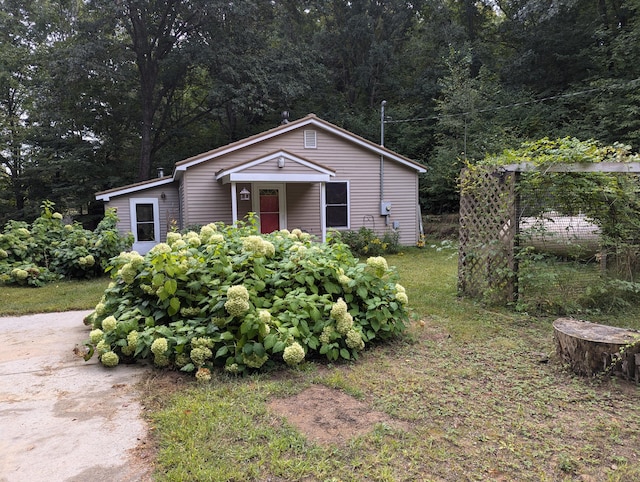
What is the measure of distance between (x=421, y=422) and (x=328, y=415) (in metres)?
0.55

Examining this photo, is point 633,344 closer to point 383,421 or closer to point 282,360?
point 383,421

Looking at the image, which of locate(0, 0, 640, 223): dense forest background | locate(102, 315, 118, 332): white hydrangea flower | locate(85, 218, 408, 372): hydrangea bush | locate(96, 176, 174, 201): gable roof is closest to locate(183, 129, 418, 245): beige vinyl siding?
locate(96, 176, 174, 201): gable roof

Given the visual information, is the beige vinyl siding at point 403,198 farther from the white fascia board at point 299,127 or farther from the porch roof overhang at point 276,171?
the porch roof overhang at point 276,171

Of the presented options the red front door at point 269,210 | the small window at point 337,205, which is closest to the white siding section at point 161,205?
the red front door at point 269,210

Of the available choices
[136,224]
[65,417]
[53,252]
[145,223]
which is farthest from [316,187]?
[65,417]

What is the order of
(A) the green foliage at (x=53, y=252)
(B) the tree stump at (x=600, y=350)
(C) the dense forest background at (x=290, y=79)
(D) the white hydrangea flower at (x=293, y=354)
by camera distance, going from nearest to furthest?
(B) the tree stump at (x=600, y=350)
(D) the white hydrangea flower at (x=293, y=354)
(A) the green foliage at (x=53, y=252)
(C) the dense forest background at (x=290, y=79)

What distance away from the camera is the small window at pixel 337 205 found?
1248 cm

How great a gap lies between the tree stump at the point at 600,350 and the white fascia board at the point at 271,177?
8357mm

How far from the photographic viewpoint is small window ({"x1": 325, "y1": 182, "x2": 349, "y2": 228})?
1248 cm

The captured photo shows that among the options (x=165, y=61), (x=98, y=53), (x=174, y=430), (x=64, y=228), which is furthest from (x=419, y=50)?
(x=174, y=430)

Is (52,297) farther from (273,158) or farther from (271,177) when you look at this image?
(273,158)

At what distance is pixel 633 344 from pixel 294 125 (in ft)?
34.1

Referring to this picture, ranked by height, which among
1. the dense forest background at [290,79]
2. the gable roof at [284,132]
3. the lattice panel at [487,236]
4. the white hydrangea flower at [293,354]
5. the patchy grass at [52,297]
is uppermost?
the dense forest background at [290,79]

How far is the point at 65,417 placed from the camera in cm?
249
